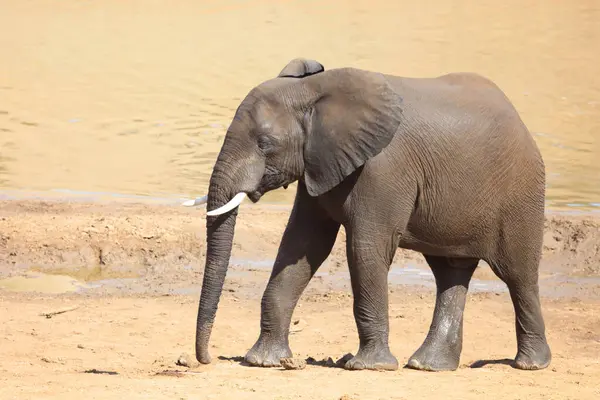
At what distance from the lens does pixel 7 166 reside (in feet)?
61.5

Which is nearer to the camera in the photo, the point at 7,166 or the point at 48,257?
the point at 48,257

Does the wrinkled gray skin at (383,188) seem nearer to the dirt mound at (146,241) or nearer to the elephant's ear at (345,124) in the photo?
the elephant's ear at (345,124)

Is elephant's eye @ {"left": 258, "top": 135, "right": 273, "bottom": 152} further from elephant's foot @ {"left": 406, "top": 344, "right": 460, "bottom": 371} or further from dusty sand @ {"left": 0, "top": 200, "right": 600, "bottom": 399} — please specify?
elephant's foot @ {"left": 406, "top": 344, "right": 460, "bottom": 371}

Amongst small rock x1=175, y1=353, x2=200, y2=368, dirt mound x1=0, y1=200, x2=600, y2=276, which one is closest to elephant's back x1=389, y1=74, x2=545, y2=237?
small rock x1=175, y1=353, x2=200, y2=368

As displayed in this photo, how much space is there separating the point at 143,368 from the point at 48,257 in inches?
168

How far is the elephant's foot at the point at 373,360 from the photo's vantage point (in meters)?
9.22

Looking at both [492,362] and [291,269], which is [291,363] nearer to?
[291,269]

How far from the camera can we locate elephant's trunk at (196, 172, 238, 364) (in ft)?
28.5

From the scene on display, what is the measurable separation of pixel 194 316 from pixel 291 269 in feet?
8.26

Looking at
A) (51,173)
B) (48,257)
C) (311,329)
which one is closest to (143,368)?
(311,329)

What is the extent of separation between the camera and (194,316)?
38.7 feet

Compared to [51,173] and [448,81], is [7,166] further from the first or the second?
[448,81]

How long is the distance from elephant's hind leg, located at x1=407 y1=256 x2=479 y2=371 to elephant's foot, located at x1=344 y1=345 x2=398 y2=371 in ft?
1.66

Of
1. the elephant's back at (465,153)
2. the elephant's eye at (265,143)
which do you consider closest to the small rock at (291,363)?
the elephant's back at (465,153)
